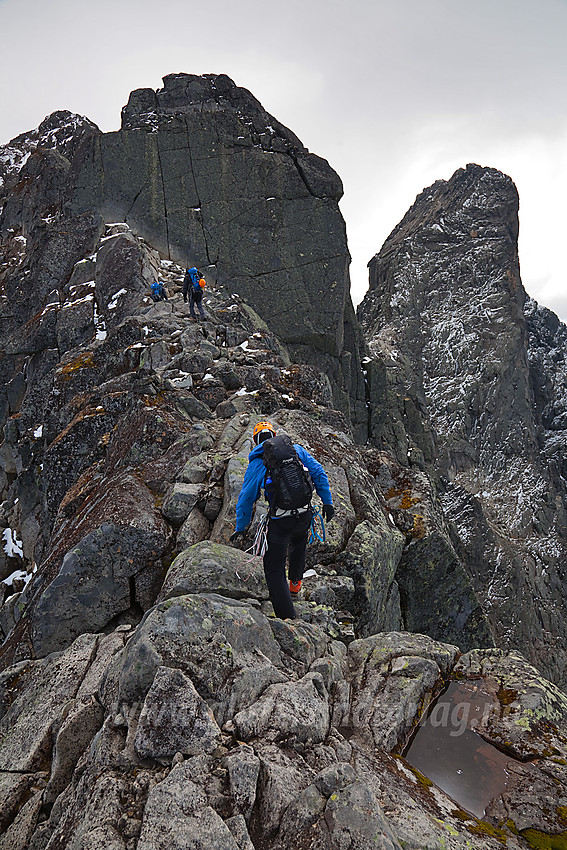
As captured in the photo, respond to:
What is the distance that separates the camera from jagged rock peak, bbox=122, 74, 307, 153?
3831cm

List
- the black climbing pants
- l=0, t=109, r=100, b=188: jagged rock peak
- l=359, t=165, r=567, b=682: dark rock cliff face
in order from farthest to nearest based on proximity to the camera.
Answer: l=359, t=165, r=567, b=682: dark rock cliff face → l=0, t=109, r=100, b=188: jagged rock peak → the black climbing pants

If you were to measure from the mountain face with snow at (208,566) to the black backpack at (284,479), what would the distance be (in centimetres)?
164

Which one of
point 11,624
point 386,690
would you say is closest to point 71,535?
point 11,624

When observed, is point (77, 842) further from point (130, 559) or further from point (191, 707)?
point (130, 559)

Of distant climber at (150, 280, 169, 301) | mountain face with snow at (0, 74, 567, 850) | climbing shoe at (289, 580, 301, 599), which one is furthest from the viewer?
distant climber at (150, 280, 169, 301)

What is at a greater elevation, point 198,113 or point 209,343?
point 198,113

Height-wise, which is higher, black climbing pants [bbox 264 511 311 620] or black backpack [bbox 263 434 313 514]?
black backpack [bbox 263 434 313 514]

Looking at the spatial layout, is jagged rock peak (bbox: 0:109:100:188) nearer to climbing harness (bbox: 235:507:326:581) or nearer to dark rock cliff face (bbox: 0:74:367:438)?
dark rock cliff face (bbox: 0:74:367:438)

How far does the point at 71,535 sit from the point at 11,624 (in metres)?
5.49

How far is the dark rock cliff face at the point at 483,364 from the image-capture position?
261ft

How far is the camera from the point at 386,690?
7.00 m

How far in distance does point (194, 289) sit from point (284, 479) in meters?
17.9

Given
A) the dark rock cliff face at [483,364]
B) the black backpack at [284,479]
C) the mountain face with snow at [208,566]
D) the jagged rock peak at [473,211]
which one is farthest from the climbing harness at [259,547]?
the jagged rock peak at [473,211]

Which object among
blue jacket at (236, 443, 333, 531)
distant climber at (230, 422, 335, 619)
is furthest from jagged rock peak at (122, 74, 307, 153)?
distant climber at (230, 422, 335, 619)
